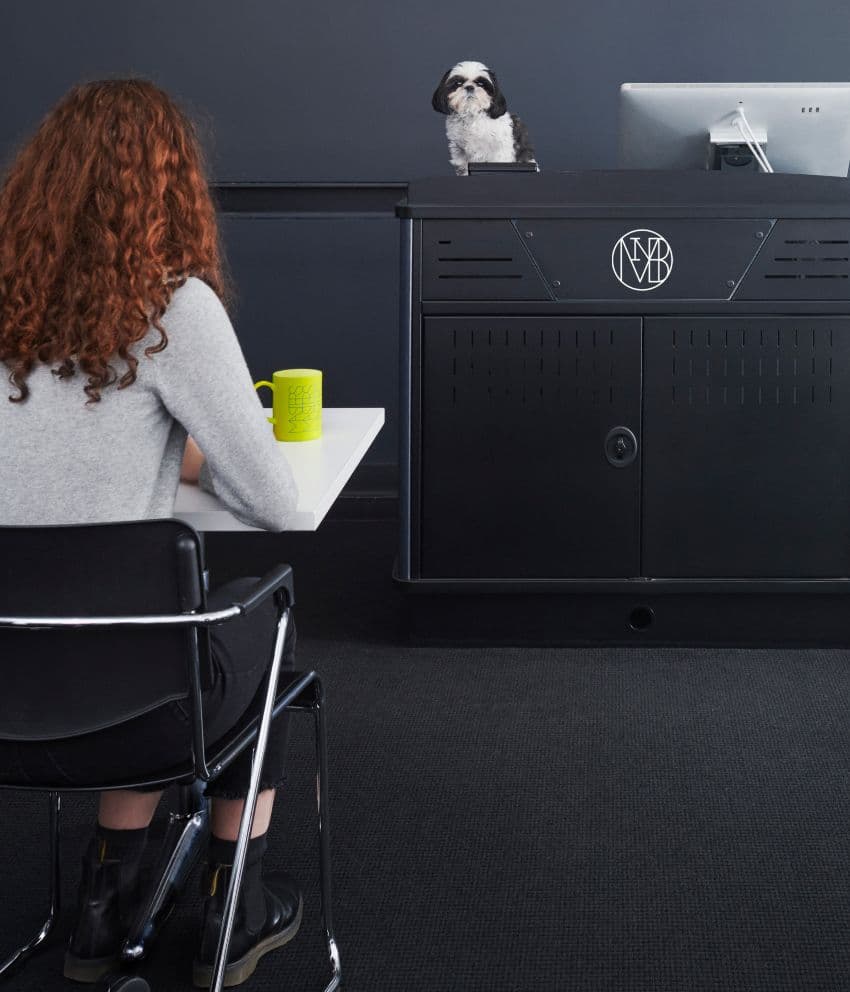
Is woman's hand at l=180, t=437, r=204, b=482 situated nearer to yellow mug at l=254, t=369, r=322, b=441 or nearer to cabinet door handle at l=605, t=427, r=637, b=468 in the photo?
yellow mug at l=254, t=369, r=322, b=441

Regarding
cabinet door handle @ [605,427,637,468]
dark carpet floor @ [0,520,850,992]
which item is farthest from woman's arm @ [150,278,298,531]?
cabinet door handle @ [605,427,637,468]

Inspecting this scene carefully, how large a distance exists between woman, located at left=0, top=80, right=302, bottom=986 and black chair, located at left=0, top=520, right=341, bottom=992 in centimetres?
4

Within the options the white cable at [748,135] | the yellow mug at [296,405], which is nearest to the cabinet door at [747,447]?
the white cable at [748,135]

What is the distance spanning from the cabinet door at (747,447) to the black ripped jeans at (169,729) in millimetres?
1426

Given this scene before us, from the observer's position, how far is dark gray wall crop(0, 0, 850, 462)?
383 centimetres

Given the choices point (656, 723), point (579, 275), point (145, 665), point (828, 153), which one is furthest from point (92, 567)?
point (828, 153)

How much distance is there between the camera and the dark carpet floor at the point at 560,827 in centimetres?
154

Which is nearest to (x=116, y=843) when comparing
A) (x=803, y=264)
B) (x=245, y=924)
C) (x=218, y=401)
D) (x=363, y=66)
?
(x=245, y=924)

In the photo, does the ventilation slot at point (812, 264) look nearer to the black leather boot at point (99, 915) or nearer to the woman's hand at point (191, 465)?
the woman's hand at point (191, 465)

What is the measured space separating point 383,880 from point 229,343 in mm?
867

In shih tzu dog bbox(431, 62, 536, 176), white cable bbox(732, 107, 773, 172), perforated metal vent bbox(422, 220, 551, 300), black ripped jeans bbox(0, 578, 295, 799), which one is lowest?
black ripped jeans bbox(0, 578, 295, 799)

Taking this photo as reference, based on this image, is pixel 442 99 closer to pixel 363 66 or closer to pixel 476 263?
pixel 476 263

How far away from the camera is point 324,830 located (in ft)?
4.77

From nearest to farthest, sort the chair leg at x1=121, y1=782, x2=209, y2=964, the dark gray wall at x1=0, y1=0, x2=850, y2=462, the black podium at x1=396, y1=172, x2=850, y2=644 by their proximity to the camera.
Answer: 1. the chair leg at x1=121, y1=782, x2=209, y2=964
2. the black podium at x1=396, y1=172, x2=850, y2=644
3. the dark gray wall at x1=0, y1=0, x2=850, y2=462
